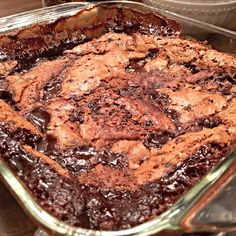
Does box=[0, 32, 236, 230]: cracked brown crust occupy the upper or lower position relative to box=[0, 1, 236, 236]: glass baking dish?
lower

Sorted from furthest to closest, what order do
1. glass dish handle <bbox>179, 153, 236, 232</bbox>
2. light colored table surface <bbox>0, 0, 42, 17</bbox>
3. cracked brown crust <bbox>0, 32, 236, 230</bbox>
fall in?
light colored table surface <bbox>0, 0, 42, 17</bbox>, cracked brown crust <bbox>0, 32, 236, 230</bbox>, glass dish handle <bbox>179, 153, 236, 232</bbox>

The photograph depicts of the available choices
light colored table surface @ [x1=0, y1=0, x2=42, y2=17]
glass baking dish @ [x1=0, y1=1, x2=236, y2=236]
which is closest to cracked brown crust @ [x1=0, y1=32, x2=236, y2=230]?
glass baking dish @ [x1=0, y1=1, x2=236, y2=236]

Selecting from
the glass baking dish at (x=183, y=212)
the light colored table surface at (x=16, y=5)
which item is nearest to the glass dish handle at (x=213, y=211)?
the glass baking dish at (x=183, y=212)

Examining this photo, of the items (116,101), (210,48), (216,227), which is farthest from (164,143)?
(210,48)

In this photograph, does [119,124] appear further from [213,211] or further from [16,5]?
[16,5]

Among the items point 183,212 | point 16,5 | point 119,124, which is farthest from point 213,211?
point 16,5

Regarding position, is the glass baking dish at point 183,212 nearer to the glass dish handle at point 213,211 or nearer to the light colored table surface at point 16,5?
the glass dish handle at point 213,211

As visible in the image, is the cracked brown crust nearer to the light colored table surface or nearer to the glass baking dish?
the glass baking dish

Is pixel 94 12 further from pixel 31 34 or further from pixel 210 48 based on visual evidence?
pixel 210 48
